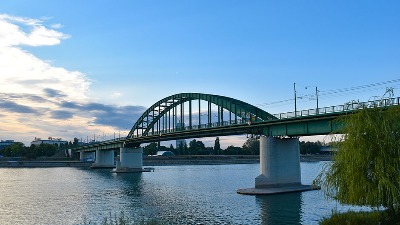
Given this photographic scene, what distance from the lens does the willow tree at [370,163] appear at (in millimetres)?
24203

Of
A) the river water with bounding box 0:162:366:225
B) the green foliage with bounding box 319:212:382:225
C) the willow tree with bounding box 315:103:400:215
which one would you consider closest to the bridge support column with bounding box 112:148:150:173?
the river water with bounding box 0:162:366:225

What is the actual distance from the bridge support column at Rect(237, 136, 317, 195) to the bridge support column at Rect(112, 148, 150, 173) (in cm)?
7953

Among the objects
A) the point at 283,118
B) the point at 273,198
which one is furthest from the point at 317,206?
the point at 283,118

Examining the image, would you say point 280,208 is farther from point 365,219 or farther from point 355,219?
point 355,219

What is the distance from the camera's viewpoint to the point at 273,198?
57.0m

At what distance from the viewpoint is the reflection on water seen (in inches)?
1572

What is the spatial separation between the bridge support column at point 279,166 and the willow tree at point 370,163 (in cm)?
3839

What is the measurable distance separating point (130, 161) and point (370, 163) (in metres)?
125

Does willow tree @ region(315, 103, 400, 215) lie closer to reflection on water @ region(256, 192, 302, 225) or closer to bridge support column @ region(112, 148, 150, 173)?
reflection on water @ region(256, 192, 302, 225)

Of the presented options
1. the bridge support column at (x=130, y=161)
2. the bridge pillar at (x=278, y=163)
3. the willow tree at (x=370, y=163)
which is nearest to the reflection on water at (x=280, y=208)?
the bridge pillar at (x=278, y=163)

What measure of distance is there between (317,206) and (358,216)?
22148 mm

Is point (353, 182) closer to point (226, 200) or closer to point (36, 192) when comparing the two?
point (226, 200)

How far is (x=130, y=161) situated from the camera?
475 feet

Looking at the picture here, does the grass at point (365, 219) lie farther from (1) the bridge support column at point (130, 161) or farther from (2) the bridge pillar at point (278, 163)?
(1) the bridge support column at point (130, 161)
